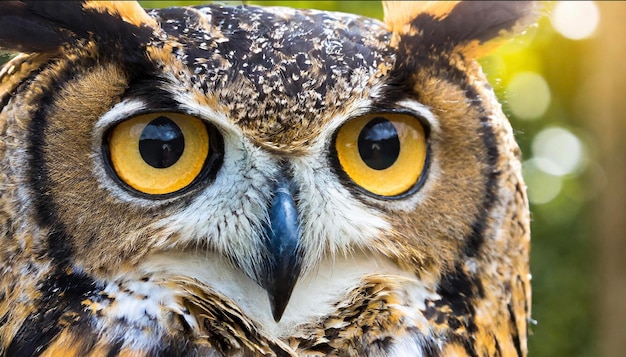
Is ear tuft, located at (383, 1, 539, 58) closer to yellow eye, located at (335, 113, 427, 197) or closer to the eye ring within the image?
yellow eye, located at (335, 113, 427, 197)

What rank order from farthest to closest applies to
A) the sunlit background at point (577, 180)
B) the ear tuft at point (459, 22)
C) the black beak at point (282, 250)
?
the sunlit background at point (577, 180) < the ear tuft at point (459, 22) < the black beak at point (282, 250)

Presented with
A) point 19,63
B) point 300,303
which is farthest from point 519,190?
point 19,63

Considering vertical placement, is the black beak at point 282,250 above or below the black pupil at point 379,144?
below

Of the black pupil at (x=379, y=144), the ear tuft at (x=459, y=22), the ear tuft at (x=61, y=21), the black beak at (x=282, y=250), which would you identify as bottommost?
the black beak at (x=282, y=250)

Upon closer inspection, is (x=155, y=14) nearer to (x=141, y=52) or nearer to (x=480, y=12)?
(x=141, y=52)

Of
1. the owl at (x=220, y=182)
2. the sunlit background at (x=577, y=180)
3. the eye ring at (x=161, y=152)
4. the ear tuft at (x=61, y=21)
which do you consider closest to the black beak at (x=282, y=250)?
the owl at (x=220, y=182)

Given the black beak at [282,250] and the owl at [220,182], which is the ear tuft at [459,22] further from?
the black beak at [282,250]

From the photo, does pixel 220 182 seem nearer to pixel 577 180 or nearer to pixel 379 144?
pixel 379 144
